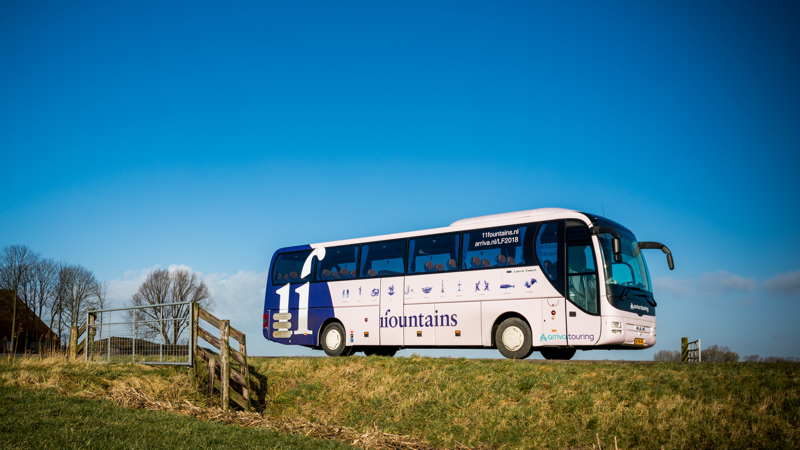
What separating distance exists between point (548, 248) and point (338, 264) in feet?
23.1

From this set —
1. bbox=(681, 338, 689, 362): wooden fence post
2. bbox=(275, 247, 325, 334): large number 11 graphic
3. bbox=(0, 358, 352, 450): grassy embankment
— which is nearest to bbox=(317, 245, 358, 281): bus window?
bbox=(275, 247, 325, 334): large number 11 graphic

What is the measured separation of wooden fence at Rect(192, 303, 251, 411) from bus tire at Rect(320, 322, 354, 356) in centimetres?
462

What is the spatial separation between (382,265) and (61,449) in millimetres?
11218

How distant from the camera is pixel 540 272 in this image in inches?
591

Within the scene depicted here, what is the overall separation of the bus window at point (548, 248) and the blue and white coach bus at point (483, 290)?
3 cm

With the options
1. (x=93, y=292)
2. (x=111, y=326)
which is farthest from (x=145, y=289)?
(x=111, y=326)

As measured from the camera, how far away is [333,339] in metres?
19.0

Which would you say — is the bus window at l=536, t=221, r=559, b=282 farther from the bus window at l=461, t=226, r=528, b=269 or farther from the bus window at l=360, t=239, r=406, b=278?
the bus window at l=360, t=239, r=406, b=278

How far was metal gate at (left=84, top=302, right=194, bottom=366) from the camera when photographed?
1487 centimetres

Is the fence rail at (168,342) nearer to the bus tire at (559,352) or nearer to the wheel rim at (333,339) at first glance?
the wheel rim at (333,339)

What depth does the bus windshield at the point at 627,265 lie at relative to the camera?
14.5 meters

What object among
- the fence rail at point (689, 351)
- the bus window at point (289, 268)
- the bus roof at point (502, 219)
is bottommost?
the fence rail at point (689, 351)

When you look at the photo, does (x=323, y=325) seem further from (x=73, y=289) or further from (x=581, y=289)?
(x=73, y=289)

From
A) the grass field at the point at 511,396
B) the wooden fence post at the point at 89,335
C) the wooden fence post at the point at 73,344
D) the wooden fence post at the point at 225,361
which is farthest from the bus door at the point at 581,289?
the wooden fence post at the point at 73,344
